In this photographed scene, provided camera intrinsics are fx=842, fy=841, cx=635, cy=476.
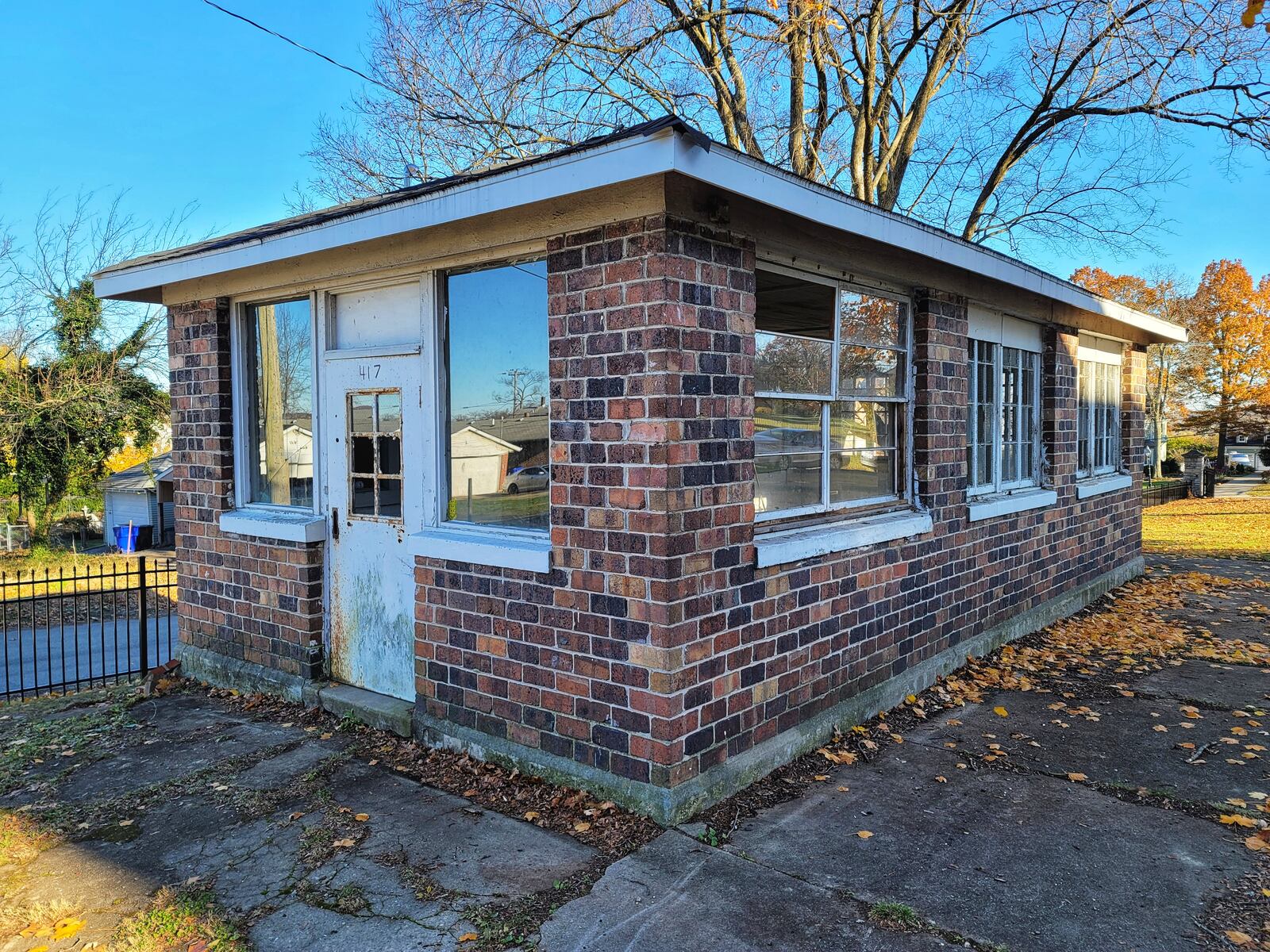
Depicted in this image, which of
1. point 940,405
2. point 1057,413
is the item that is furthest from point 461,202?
point 1057,413

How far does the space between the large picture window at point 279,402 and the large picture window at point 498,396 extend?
146 cm

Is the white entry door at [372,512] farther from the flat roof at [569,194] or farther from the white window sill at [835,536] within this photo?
the white window sill at [835,536]

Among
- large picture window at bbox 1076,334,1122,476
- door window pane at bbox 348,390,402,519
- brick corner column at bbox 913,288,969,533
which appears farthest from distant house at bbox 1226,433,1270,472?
door window pane at bbox 348,390,402,519

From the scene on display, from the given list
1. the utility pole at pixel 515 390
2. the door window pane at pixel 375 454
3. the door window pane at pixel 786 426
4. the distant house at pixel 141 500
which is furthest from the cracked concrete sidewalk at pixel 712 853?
the distant house at pixel 141 500

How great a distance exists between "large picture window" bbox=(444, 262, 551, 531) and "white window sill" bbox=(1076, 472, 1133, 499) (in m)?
6.48

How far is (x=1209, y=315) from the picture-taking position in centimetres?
3656

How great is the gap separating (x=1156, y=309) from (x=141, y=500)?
1672 inches

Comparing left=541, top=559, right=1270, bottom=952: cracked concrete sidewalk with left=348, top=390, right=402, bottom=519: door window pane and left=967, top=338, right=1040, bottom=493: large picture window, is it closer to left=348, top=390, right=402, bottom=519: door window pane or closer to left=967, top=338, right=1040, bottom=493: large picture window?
left=967, top=338, right=1040, bottom=493: large picture window

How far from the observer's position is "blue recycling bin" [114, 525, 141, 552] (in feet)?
88.3

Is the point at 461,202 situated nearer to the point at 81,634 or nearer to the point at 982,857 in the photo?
the point at 982,857

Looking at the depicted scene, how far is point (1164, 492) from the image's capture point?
81.8 ft

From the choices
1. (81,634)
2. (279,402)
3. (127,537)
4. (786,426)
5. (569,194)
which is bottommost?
(127,537)

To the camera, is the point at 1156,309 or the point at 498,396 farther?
the point at 1156,309

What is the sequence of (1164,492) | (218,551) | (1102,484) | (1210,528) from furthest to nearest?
(1164,492) → (1210,528) → (1102,484) → (218,551)
